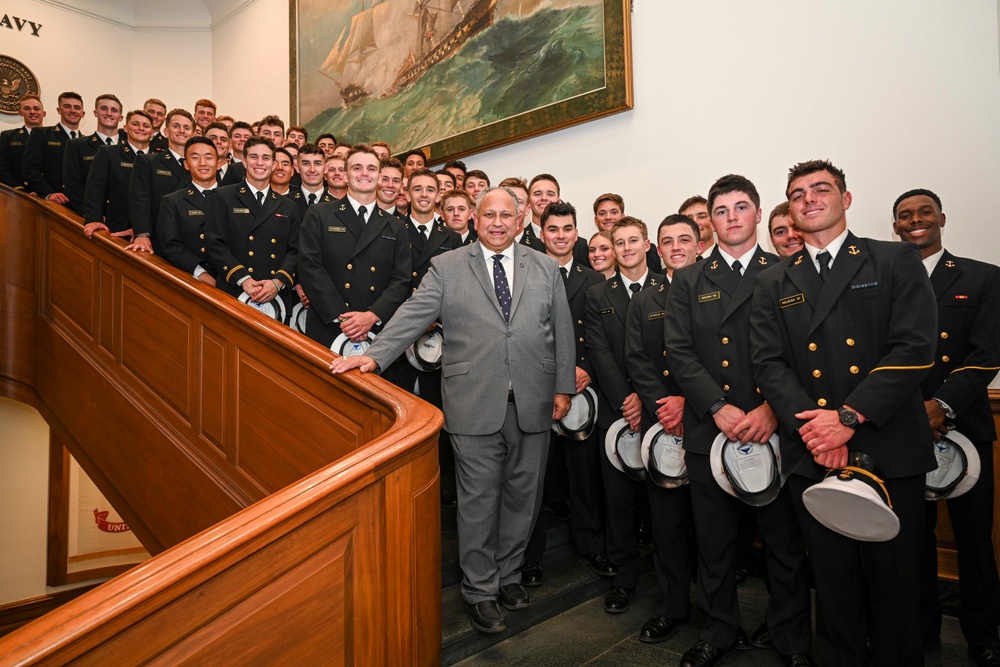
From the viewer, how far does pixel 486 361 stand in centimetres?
271

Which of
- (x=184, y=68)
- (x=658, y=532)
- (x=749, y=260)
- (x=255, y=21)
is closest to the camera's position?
(x=749, y=260)

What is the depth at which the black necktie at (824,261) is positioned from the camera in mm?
2258

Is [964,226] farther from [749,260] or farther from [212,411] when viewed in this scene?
[212,411]

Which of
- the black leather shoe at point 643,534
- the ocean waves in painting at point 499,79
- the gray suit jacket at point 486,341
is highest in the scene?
the ocean waves in painting at point 499,79

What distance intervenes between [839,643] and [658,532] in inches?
32.4

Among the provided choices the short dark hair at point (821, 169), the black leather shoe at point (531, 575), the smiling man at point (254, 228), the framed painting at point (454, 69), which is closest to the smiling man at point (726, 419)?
the short dark hair at point (821, 169)

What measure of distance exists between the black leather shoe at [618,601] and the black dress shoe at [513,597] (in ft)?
1.30

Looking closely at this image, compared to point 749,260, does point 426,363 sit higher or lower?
lower

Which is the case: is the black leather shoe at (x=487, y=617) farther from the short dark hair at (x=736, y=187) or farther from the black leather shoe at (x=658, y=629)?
the short dark hair at (x=736, y=187)

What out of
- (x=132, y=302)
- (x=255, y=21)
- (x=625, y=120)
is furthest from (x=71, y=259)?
(x=255, y=21)

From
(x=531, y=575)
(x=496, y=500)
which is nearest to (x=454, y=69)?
(x=496, y=500)

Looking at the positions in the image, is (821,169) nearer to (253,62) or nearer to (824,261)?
(824,261)

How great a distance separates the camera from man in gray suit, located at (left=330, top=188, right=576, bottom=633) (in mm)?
2641

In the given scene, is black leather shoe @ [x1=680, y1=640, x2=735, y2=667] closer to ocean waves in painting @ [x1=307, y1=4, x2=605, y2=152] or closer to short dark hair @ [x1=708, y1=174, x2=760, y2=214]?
short dark hair @ [x1=708, y1=174, x2=760, y2=214]
